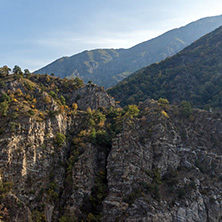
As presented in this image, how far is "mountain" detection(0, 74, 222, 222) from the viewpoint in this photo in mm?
29000

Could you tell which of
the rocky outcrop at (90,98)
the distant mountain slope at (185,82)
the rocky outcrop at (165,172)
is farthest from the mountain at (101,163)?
the distant mountain slope at (185,82)

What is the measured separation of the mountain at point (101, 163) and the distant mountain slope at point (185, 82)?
28.7 metres

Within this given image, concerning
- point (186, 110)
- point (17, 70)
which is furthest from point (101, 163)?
point (17, 70)

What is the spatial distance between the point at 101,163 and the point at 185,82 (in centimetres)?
6640

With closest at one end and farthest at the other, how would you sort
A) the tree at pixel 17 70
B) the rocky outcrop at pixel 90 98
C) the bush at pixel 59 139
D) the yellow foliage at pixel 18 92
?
1. the bush at pixel 59 139
2. the yellow foliage at pixel 18 92
3. the tree at pixel 17 70
4. the rocky outcrop at pixel 90 98

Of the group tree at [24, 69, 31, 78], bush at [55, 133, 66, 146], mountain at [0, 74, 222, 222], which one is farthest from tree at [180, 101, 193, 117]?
tree at [24, 69, 31, 78]

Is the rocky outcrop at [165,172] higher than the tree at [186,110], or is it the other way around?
the tree at [186,110]

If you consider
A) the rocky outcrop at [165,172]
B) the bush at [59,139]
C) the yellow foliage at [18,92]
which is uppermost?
Result: the yellow foliage at [18,92]

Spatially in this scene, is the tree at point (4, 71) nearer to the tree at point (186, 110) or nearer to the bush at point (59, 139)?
the bush at point (59, 139)

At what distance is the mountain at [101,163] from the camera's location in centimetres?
2900

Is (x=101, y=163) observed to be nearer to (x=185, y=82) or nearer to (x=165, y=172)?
(x=165, y=172)

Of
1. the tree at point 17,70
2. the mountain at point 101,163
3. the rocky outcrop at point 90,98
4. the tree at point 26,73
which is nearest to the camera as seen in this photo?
the mountain at point 101,163

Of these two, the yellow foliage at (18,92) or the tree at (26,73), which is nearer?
the yellow foliage at (18,92)

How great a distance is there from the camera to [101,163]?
3844 cm
